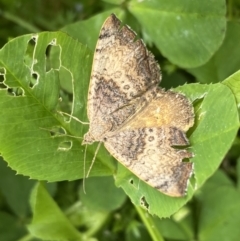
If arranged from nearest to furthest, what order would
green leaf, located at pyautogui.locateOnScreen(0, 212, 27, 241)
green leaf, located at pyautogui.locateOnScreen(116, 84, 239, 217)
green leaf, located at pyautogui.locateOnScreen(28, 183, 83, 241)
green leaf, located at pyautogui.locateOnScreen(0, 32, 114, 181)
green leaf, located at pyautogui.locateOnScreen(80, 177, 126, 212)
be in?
green leaf, located at pyautogui.locateOnScreen(116, 84, 239, 217) → green leaf, located at pyautogui.locateOnScreen(0, 32, 114, 181) → green leaf, located at pyautogui.locateOnScreen(28, 183, 83, 241) → green leaf, located at pyautogui.locateOnScreen(80, 177, 126, 212) → green leaf, located at pyautogui.locateOnScreen(0, 212, 27, 241)

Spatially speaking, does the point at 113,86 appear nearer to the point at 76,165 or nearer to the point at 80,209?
the point at 76,165

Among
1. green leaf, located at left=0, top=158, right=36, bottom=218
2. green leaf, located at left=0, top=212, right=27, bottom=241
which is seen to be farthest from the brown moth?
green leaf, located at left=0, top=212, right=27, bottom=241

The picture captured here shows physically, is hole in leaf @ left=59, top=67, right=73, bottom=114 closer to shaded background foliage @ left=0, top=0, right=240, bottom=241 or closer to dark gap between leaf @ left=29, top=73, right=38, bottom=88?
dark gap between leaf @ left=29, top=73, right=38, bottom=88

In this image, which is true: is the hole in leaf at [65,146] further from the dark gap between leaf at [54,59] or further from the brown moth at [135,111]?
the dark gap between leaf at [54,59]

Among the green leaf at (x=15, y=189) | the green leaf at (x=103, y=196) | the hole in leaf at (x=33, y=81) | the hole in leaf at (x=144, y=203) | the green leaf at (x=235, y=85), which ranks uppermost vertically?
the green leaf at (x=235, y=85)

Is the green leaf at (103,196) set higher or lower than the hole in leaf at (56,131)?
lower

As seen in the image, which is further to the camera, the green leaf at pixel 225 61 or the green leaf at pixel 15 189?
the green leaf at pixel 15 189

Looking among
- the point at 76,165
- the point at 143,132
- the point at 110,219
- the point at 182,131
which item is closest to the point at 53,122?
the point at 76,165

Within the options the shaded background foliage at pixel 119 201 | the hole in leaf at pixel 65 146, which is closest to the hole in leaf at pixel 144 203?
the shaded background foliage at pixel 119 201

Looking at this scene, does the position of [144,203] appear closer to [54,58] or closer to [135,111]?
[135,111]
